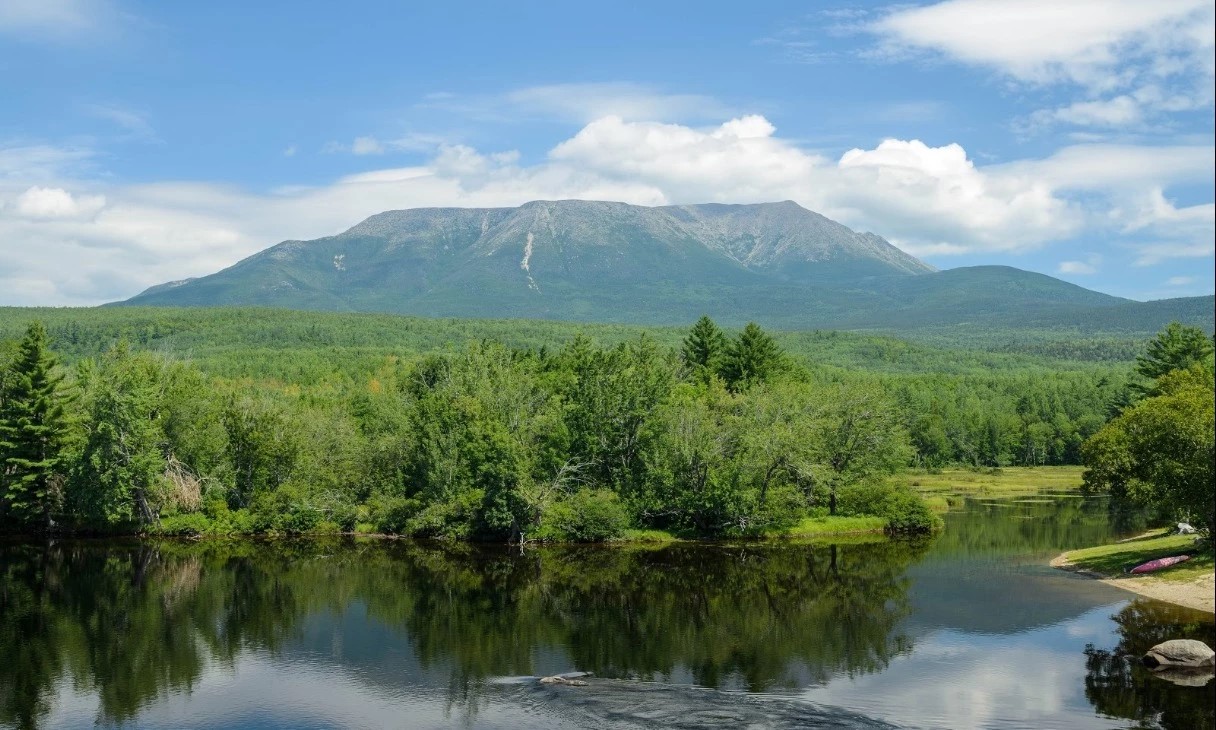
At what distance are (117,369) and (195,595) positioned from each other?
26.9 meters

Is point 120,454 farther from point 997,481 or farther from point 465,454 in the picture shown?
point 997,481

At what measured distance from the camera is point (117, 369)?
223 feet

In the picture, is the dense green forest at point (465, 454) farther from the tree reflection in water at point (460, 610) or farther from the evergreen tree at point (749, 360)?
the evergreen tree at point (749, 360)

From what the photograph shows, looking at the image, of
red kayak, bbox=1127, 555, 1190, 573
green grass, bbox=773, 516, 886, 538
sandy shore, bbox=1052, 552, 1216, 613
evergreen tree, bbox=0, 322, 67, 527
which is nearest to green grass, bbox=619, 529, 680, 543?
green grass, bbox=773, 516, 886, 538

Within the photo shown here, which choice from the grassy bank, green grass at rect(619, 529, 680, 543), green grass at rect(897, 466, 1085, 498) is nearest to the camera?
green grass at rect(619, 529, 680, 543)

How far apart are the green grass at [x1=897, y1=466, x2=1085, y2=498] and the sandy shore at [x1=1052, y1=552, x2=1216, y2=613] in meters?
38.4

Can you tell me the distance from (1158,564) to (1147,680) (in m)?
19.3

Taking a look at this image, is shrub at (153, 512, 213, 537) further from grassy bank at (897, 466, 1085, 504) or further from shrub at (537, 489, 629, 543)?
grassy bank at (897, 466, 1085, 504)

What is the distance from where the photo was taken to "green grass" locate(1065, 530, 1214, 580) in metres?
46.0

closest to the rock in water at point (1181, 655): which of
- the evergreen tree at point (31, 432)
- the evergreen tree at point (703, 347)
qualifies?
the evergreen tree at point (31, 432)

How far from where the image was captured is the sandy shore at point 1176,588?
40797 mm

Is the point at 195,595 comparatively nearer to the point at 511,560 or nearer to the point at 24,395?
the point at 511,560

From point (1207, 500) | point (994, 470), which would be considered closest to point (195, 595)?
point (1207, 500)

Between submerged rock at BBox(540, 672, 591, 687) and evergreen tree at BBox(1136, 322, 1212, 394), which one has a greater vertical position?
evergreen tree at BBox(1136, 322, 1212, 394)
